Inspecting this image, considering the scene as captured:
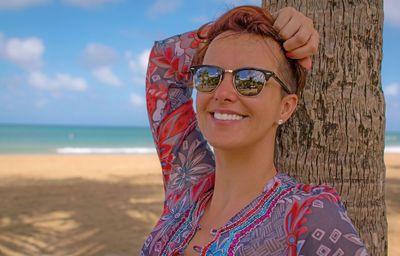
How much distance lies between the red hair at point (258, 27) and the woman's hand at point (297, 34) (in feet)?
0.15

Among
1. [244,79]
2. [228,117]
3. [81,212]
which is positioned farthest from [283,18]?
[81,212]

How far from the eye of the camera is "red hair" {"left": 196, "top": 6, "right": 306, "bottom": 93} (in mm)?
1612

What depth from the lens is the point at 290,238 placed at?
131 cm

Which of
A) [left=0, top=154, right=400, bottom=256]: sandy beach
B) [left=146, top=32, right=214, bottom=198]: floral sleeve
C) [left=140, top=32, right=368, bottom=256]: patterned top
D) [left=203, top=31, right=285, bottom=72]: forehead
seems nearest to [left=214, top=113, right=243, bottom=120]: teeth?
[left=203, top=31, right=285, bottom=72]: forehead

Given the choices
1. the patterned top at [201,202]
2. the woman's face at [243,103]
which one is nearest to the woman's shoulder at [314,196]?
the patterned top at [201,202]

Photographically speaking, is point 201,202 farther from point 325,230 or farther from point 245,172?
point 325,230

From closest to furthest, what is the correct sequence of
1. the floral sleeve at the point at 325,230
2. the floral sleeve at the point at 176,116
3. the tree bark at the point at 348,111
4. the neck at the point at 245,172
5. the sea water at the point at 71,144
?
the floral sleeve at the point at 325,230 < the neck at the point at 245,172 < the tree bark at the point at 348,111 < the floral sleeve at the point at 176,116 < the sea water at the point at 71,144

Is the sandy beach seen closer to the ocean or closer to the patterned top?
the patterned top

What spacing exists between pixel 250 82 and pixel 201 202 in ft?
2.32

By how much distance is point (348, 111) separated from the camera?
1.93 meters

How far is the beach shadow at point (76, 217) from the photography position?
5984mm

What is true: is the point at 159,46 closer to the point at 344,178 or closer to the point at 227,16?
the point at 227,16

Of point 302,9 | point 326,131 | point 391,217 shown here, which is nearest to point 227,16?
point 302,9

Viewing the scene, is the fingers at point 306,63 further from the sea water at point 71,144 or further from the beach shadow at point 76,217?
the sea water at point 71,144
